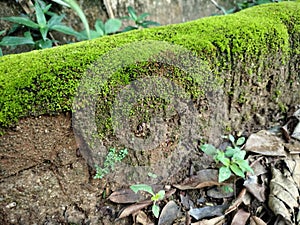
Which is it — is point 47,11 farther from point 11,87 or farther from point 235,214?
point 235,214

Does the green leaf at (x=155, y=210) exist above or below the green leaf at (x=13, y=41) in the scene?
below

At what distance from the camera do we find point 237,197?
1302 millimetres

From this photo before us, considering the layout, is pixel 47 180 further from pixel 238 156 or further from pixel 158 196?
pixel 238 156

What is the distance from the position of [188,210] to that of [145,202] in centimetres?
21

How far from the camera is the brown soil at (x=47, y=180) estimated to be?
101 cm

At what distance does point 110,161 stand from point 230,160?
23.7 inches

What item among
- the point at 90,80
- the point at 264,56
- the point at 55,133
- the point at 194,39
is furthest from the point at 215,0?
the point at 55,133

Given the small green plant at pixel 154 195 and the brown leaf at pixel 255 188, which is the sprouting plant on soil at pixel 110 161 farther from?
the brown leaf at pixel 255 188

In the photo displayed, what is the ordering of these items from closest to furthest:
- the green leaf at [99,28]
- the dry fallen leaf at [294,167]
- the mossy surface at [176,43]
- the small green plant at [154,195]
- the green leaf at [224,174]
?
the mossy surface at [176,43], the small green plant at [154,195], the green leaf at [224,174], the dry fallen leaf at [294,167], the green leaf at [99,28]

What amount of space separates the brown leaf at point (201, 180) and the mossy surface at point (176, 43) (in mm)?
435

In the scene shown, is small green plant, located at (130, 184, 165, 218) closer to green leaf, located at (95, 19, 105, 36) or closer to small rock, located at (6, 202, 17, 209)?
small rock, located at (6, 202, 17, 209)

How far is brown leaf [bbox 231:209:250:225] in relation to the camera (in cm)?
123

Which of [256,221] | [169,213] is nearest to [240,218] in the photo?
[256,221]

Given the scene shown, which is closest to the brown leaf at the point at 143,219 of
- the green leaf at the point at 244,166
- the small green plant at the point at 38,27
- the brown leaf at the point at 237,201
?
the brown leaf at the point at 237,201
